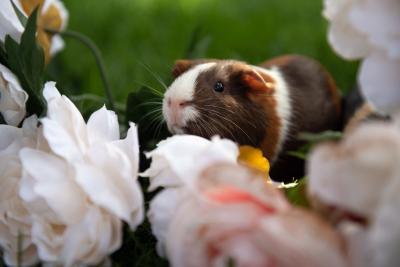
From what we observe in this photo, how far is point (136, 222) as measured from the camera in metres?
0.71

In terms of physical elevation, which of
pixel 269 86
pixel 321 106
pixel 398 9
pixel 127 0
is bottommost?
pixel 127 0

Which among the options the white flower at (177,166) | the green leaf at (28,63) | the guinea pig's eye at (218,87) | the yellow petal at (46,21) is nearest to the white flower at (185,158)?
the white flower at (177,166)

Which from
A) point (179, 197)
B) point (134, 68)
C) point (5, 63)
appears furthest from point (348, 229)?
point (134, 68)

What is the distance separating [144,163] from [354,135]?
20.6 inches

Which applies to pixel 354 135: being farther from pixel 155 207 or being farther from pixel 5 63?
pixel 5 63

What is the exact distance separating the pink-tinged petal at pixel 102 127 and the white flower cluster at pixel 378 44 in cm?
33

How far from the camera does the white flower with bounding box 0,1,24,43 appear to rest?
0.95 m

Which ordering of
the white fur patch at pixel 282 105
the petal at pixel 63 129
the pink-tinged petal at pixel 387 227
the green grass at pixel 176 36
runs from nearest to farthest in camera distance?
the pink-tinged petal at pixel 387 227, the petal at pixel 63 129, the white fur patch at pixel 282 105, the green grass at pixel 176 36

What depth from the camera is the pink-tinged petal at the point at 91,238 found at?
70 centimetres

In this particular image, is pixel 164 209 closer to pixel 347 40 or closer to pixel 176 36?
pixel 347 40

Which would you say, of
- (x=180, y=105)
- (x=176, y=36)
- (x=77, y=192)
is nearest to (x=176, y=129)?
(x=180, y=105)

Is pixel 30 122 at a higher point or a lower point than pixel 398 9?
lower

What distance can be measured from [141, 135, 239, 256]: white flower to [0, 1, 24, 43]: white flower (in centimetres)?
37

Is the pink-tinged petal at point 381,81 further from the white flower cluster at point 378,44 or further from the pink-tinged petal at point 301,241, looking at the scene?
the pink-tinged petal at point 301,241
